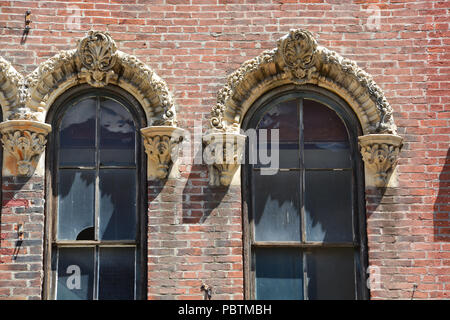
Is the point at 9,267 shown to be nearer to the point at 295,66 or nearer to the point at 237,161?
the point at 237,161

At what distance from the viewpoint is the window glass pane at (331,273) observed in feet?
25.0

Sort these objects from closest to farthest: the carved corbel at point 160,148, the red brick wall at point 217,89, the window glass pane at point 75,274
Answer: the red brick wall at point 217,89 → the window glass pane at point 75,274 → the carved corbel at point 160,148

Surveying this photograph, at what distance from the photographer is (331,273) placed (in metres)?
7.66

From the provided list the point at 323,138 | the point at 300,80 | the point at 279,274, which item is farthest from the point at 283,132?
the point at 279,274

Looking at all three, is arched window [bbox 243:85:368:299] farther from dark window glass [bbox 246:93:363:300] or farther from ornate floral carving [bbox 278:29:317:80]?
ornate floral carving [bbox 278:29:317:80]

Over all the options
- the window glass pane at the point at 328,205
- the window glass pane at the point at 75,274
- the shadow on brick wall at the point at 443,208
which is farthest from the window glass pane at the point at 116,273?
the shadow on brick wall at the point at 443,208

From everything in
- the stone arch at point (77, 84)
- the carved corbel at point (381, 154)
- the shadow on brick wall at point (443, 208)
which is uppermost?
the stone arch at point (77, 84)

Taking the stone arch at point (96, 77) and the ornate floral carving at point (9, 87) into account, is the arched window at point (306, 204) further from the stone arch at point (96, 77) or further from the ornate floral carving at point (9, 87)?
the ornate floral carving at point (9, 87)

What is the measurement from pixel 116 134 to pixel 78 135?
36cm

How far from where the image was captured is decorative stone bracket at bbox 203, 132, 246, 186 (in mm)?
7680

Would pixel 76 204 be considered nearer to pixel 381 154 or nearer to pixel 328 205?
pixel 328 205

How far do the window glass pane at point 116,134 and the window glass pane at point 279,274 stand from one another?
1.54 m

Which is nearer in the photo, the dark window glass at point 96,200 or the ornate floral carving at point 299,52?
the dark window glass at point 96,200

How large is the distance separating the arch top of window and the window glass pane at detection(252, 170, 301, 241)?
354 mm
